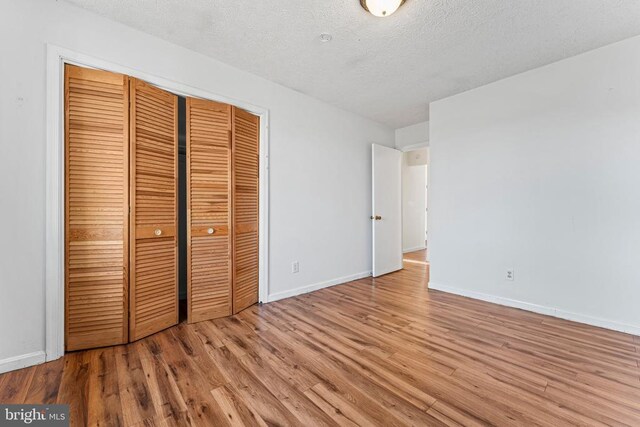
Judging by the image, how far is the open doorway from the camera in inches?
254

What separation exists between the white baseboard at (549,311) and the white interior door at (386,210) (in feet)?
3.27

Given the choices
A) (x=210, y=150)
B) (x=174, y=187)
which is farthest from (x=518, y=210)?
(x=174, y=187)

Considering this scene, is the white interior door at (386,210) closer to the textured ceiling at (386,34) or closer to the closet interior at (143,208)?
the textured ceiling at (386,34)

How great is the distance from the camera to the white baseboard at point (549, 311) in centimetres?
226

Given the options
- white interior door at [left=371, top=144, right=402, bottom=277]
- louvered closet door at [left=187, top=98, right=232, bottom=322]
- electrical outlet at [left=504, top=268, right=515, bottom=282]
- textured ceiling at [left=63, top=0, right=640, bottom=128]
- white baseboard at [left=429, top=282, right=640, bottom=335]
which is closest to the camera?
textured ceiling at [left=63, top=0, right=640, bottom=128]

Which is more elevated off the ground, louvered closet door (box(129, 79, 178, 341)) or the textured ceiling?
the textured ceiling

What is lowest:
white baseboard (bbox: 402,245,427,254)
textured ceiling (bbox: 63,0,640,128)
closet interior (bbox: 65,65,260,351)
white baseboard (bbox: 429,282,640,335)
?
white baseboard (bbox: 429,282,640,335)

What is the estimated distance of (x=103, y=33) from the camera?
1998 millimetres

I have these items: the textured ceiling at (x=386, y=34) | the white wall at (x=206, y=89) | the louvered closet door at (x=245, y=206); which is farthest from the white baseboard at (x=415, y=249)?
the louvered closet door at (x=245, y=206)

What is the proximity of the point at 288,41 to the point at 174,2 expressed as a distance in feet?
2.82

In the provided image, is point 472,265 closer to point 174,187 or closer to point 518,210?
point 518,210

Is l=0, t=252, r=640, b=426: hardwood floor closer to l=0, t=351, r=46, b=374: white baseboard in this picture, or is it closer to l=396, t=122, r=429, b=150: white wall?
l=0, t=351, r=46, b=374: white baseboard

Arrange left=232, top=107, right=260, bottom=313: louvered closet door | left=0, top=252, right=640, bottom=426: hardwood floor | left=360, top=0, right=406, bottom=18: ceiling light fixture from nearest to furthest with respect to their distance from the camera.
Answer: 1. left=0, top=252, right=640, bottom=426: hardwood floor
2. left=360, top=0, right=406, bottom=18: ceiling light fixture
3. left=232, top=107, right=260, bottom=313: louvered closet door

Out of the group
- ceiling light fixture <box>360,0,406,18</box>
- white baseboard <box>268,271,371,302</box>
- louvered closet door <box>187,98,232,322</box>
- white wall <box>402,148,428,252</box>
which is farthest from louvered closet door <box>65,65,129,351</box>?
white wall <box>402,148,428,252</box>
